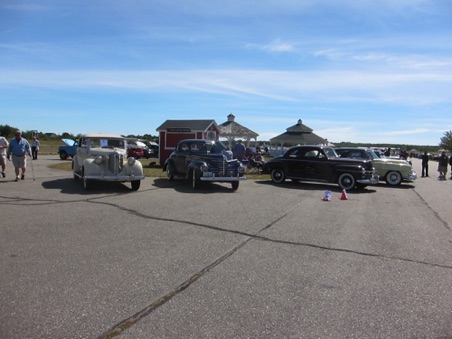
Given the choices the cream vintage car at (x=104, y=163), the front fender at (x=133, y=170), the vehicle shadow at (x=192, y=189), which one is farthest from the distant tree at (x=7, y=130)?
the front fender at (x=133, y=170)

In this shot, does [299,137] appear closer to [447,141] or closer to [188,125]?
[188,125]

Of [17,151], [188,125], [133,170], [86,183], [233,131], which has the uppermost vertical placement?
[233,131]

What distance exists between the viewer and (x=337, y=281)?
15.1ft

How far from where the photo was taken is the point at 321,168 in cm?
1573

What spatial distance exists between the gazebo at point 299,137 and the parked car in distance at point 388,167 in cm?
2961

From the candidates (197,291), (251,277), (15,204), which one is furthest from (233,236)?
(15,204)

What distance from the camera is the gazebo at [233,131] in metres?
36.5

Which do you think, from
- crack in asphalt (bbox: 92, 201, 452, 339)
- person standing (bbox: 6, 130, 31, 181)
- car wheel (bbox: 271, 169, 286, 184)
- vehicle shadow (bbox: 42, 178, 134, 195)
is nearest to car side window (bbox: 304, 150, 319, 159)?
car wheel (bbox: 271, 169, 286, 184)

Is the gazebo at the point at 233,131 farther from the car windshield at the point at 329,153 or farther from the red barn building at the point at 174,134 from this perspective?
the car windshield at the point at 329,153

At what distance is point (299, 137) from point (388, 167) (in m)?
31.1

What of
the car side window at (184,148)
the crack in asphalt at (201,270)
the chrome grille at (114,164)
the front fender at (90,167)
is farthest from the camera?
the car side window at (184,148)

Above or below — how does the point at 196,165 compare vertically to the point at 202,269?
above

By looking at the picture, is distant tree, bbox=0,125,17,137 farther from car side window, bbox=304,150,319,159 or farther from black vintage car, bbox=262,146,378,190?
car side window, bbox=304,150,319,159

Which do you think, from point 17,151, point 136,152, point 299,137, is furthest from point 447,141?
point 17,151
